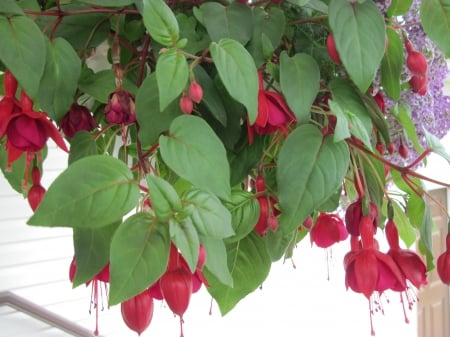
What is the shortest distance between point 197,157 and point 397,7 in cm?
24

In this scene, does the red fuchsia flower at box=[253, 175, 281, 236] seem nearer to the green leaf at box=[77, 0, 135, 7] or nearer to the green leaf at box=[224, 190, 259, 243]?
the green leaf at box=[224, 190, 259, 243]

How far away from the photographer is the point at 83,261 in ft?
1.12

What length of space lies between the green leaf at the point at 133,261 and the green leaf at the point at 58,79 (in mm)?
125

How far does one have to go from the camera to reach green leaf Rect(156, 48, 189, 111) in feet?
1.05

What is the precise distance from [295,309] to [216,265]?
1759 mm

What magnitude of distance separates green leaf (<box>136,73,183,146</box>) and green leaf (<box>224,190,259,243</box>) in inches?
2.9

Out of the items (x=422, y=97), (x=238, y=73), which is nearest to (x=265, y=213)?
(x=238, y=73)

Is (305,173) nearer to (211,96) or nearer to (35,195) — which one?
(211,96)

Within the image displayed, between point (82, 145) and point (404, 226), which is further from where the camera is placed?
point (404, 226)

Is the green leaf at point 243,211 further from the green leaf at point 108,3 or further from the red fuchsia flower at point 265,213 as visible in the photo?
the green leaf at point 108,3

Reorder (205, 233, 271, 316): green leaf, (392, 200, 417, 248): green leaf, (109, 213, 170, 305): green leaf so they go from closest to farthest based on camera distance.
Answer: (109, 213, 170, 305): green leaf, (205, 233, 271, 316): green leaf, (392, 200, 417, 248): green leaf

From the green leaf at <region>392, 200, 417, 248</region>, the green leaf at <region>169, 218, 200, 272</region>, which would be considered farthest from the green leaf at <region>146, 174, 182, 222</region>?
the green leaf at <region>392, 200, 417, 248</region>

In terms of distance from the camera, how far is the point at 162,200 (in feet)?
0.96

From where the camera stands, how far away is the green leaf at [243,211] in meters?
0.40
